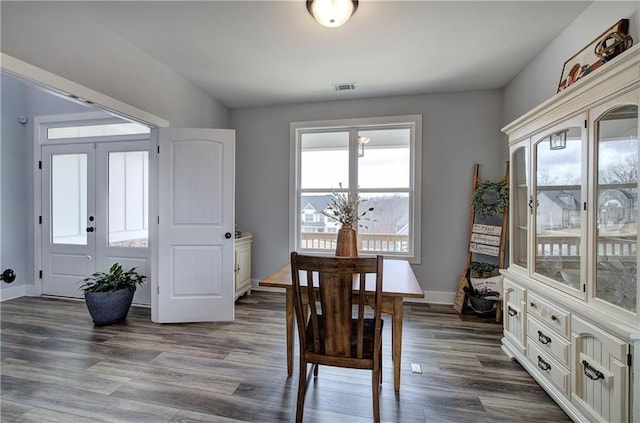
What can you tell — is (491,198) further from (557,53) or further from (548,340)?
(548,340)

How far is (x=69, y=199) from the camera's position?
153 inches

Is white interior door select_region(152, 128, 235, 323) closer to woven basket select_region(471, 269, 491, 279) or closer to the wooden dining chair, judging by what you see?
the wooden dining chair

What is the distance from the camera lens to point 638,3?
1708 mm

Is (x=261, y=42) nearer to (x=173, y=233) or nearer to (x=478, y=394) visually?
(x=173, y=233)

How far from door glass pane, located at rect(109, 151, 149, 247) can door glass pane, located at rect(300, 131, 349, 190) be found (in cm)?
210

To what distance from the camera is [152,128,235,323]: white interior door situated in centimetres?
308

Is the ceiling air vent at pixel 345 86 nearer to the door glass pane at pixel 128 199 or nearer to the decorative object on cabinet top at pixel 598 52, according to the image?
the decorative object on cabinet top at pixel 598 52

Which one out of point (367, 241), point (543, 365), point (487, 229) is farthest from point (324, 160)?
point (543, 365)

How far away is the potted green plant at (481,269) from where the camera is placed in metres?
3.33

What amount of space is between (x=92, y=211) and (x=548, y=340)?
5.01 m

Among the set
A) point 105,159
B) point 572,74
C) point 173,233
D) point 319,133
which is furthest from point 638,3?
point 105,159

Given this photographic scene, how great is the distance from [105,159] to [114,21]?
2034 millimetres

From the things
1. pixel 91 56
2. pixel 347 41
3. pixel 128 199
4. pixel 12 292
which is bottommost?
pixel 12 292

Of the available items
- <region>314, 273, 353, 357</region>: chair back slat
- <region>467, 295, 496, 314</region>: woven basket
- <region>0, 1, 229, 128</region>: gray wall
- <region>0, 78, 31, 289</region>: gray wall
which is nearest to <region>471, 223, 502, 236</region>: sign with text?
<region>467, 295, 496, 314</region>: woven basket
